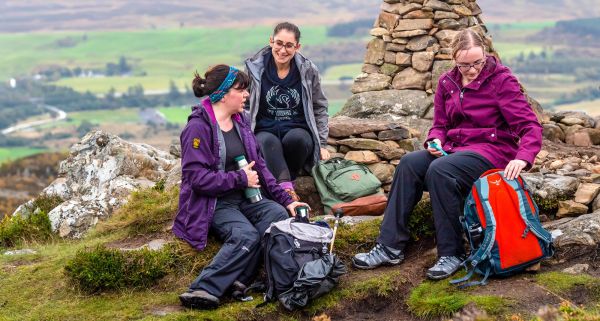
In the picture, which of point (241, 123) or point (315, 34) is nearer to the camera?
point (241, 123)

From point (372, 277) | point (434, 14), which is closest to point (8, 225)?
point (372, 277)

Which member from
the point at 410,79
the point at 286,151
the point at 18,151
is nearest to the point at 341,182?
the point at 286,151

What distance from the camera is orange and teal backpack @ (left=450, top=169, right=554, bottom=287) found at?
7.12 meters

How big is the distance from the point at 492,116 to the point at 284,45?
2642 millimetres

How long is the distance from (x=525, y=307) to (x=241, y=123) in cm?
327

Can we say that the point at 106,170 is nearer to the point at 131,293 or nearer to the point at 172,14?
the point at 131,293

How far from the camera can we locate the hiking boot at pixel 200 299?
712cm

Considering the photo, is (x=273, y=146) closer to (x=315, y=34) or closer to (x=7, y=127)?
(x=7, y=127)

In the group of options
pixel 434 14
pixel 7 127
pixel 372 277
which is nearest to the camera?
pixel 372 277

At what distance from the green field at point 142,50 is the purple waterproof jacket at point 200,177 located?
8956 cm

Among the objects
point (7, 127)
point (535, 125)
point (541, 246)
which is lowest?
point (7, 127)

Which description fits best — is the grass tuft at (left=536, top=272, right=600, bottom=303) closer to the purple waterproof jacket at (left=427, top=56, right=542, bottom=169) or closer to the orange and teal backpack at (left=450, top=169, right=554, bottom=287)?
the orange and teal backpack at (left=450, top=169, right=554, bottom=287)

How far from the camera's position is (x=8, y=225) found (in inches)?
435

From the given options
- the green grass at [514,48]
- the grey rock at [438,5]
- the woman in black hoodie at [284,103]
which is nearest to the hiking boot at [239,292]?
the woman in black hoodie at [284,103]
